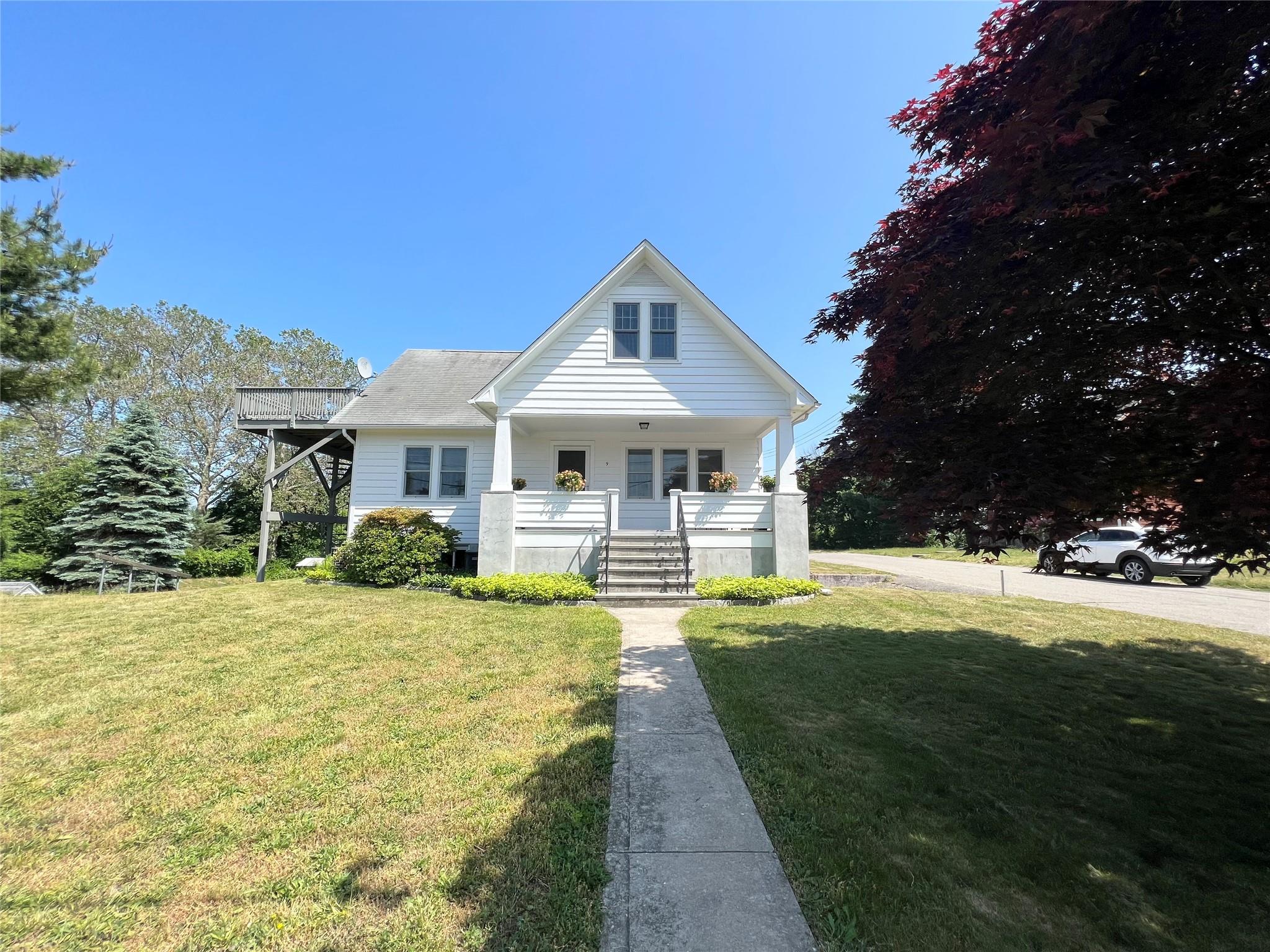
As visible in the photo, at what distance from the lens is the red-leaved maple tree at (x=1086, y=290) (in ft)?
8.87

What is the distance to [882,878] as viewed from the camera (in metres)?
2.34

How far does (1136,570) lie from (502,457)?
19.9 meters

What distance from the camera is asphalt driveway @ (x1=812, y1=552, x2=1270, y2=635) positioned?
10.0 metres

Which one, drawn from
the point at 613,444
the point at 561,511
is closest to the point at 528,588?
the point at 561,511

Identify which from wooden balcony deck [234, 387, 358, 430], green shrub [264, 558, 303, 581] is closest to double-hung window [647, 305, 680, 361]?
wooden balcony deck [234, 387, 358, 430]

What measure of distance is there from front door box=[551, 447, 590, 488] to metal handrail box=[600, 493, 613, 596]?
277cm

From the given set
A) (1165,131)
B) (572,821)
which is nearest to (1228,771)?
(1165,131)

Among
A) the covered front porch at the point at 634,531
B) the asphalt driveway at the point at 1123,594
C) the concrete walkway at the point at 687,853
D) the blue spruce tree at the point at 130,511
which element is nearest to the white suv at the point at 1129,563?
the asphalt driveway at the point at 1123,594

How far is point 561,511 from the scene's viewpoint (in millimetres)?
11289

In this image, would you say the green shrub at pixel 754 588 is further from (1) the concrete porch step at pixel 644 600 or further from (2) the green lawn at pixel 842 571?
(2) the green lawn at pixel 842 571

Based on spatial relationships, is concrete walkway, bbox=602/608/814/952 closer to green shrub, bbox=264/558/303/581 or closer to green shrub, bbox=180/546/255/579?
green shrub, bbox=264/558/303/581

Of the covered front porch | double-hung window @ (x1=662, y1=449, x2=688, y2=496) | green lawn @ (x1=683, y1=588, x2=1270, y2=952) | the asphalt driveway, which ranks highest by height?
double-hung window @ (x1=662, y1=449, x2=688, y2=496)

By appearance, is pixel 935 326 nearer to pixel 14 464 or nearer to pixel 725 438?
pixel 725 438

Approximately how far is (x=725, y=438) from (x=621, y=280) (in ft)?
16.5
